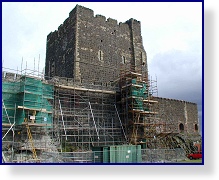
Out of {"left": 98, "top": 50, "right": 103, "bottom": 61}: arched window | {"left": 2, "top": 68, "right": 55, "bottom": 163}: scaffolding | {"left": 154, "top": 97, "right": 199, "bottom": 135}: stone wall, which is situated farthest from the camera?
{"left": 154, "top": 97, "right": 199, "bottom": 135}: stone wall

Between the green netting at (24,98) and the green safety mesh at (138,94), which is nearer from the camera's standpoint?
the green netting at (24,98)

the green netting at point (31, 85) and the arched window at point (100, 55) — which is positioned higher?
the arched window at point (100, 55)

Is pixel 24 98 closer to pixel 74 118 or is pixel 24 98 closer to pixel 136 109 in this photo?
pixel 74 118

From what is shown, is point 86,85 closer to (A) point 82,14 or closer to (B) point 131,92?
(B) point 131,92

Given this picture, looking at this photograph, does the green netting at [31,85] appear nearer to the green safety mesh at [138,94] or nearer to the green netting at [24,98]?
the green netting at [24,98]

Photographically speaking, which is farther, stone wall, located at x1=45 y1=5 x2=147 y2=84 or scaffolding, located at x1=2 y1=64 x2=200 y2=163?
stone wall, located at x1=45 y1=5 x2=147 y2=84

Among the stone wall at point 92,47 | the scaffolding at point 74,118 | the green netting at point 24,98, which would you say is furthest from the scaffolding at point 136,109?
the green netting at point 24,98

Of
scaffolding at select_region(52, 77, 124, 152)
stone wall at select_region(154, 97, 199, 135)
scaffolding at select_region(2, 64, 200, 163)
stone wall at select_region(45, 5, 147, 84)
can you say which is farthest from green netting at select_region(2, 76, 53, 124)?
stone wall at select_region(154, 97, 199, 135)

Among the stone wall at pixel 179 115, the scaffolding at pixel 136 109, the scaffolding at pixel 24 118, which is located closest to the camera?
the scaffolding at pixel 24 118

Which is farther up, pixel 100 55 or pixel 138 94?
pixel 100 55

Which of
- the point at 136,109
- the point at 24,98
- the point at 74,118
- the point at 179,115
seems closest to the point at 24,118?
the point at 24,98

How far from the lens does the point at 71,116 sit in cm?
1636

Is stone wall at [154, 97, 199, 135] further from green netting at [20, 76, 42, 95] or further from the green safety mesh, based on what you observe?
green netting at [20, 76, 42, 95]

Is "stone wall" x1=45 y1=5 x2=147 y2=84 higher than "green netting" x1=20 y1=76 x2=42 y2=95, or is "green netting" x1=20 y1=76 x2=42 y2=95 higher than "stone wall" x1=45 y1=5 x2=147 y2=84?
"stone wall" x1=45 y1=5 x2=147 y2=84
